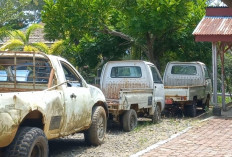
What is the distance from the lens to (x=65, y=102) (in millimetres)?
8062

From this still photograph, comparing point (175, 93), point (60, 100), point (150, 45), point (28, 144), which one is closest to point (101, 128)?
point (60, 100)

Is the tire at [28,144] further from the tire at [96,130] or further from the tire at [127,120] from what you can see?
the tire at [127,120]

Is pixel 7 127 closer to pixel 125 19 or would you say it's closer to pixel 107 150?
pixel 107 150

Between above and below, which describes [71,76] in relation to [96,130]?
above

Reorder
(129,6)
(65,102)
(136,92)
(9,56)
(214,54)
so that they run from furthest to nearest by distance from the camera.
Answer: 1. (129,6)
2. (214,54)
3. (136,92)
4. (9,56)
5. (65,102)

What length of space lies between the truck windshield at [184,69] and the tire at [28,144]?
10907 millimetres

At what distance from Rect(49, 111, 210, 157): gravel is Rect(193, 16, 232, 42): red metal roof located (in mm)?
3428

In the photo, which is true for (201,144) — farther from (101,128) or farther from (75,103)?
(75,103)

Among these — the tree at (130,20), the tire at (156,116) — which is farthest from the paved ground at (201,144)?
the tree at (130,20)

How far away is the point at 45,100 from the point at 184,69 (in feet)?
35.2

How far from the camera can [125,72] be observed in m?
13.4

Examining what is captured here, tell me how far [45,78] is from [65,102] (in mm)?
619

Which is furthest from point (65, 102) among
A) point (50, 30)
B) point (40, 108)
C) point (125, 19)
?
point (50, 30)

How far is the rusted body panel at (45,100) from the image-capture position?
6469 mm
